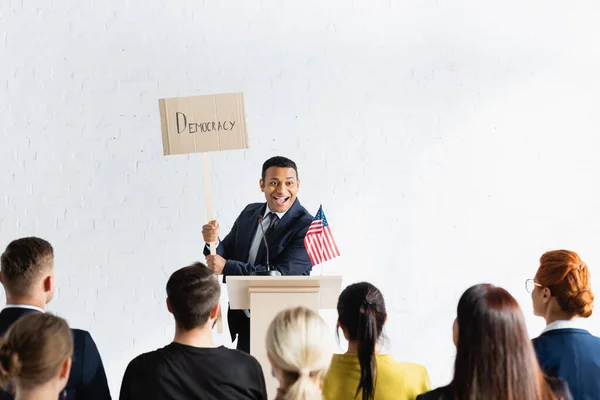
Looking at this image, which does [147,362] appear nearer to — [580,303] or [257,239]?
[580,303]

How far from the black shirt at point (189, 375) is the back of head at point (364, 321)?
336 millimetres

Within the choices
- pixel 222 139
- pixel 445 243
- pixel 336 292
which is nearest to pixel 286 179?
pixel 222 139

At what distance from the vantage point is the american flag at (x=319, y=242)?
3.80 m

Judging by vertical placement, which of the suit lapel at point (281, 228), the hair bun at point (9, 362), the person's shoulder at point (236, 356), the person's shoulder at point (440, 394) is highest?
the suit lapel at point (281, 228)

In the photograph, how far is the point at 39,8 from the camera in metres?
5.16

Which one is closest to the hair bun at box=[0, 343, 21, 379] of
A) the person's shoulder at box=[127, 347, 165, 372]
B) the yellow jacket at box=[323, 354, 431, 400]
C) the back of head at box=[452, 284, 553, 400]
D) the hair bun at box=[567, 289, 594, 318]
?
the person's shoulder at box=[127, 347, 165, 372]

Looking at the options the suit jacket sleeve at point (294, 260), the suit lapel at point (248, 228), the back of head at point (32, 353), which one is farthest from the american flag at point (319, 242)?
the back of head at point (32, 353)

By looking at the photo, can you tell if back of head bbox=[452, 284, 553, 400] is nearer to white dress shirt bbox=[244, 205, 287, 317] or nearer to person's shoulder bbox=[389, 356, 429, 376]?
person's shoulder bbox=[389, 356, 429, 376]

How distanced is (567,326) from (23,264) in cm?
172

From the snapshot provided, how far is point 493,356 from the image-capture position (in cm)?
188

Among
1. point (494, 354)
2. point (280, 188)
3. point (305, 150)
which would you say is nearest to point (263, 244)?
point (280, 188)

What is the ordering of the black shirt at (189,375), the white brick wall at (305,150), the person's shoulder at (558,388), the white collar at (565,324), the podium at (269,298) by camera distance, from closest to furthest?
the person's shoulder at (558,388) < the black shirt at (189,375) < the white collar at (565,324) < the podium at (269,298) < the white brick wall at (305,150)

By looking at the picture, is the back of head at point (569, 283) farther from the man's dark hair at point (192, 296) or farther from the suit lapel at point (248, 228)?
the suit lapel at point (248, 228)

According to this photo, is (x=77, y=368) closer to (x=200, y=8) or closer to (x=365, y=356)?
(x=365, y=356)
